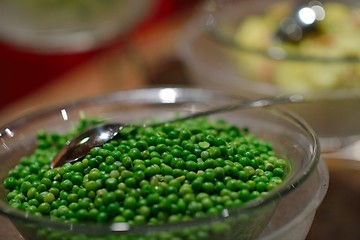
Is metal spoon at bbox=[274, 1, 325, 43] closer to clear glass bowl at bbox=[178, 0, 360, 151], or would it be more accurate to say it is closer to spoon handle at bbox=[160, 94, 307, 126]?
clear glass bowl at bbox=[178, 0, 360, 151]

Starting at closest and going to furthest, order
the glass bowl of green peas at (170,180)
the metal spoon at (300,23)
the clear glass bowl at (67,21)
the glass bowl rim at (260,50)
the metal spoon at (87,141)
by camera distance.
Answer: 1. the glass bowl of green peas at (170,180)
2. the metal spoon at (87,141)
3. the glass bowl rim at (260,50)
4. the metal spoon at (300,23)
5. the clear glass bowl at (67,21)

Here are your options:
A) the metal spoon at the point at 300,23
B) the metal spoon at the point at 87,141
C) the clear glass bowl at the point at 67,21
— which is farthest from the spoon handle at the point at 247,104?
the clear glass bowl at the point at 67,21

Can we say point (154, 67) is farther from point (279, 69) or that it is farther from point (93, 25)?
point (279, 69)

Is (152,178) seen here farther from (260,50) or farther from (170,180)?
(260,50)

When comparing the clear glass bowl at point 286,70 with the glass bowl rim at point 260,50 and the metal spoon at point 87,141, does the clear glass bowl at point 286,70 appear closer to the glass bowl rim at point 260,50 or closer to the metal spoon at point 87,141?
the glass bowl rim at point 260,50

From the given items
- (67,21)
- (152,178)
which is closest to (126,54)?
(67,21)

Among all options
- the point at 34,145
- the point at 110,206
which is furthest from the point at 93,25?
the point at 110,206

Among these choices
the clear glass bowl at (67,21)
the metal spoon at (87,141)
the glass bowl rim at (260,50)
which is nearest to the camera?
the metal spoon at (87,141)
